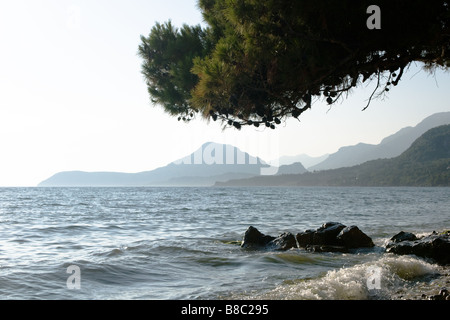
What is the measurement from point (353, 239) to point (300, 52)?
27.5 feet

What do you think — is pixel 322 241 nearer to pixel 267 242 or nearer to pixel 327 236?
pixel 327 236

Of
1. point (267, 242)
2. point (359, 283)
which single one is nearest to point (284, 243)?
point (267, 242)

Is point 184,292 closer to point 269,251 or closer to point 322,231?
point 269,251

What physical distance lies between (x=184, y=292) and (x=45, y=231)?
50.2ft

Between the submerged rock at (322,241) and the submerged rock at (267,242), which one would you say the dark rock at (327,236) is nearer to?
the submerged rock at (322,241)

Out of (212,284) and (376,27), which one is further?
(212,284)

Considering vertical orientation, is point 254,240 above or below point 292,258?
above

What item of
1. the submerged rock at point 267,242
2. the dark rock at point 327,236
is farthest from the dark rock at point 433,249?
the submerged rock at point 267,242

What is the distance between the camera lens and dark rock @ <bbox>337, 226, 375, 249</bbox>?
14836mm

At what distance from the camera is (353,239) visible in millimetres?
14906

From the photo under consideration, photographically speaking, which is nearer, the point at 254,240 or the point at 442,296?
the point at 442,296
